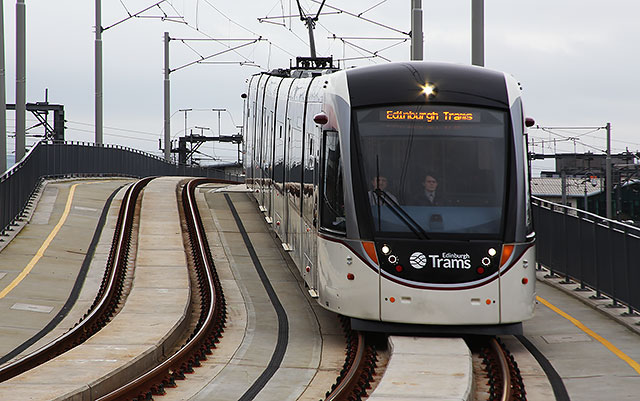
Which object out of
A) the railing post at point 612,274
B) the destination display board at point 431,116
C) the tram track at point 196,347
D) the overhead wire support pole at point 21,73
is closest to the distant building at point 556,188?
the overhead wire support pole at point 21,73

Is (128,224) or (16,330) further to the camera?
(128,224)

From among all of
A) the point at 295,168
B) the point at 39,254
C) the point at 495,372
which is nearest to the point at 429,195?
the point at 495,372

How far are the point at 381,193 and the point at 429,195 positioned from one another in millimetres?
586

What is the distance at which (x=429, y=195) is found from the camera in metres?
12.6

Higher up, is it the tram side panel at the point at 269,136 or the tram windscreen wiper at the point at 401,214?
the tram side panel at the point at 269,136

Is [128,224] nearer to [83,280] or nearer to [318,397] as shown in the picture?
[83,280]

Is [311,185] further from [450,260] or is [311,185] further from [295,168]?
[450,260]

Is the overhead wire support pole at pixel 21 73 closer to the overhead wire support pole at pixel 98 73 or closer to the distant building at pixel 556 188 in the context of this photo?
the overhead wire support pole at pixel 98 73

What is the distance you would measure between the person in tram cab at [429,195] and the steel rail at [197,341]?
313 cm

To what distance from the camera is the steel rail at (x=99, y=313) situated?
37.2 feet

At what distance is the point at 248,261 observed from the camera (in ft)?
67.9

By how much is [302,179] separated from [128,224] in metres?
9.33

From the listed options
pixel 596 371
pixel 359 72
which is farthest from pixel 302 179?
pixel 596 371

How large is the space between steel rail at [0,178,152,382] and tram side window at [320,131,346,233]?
11.5 ft
